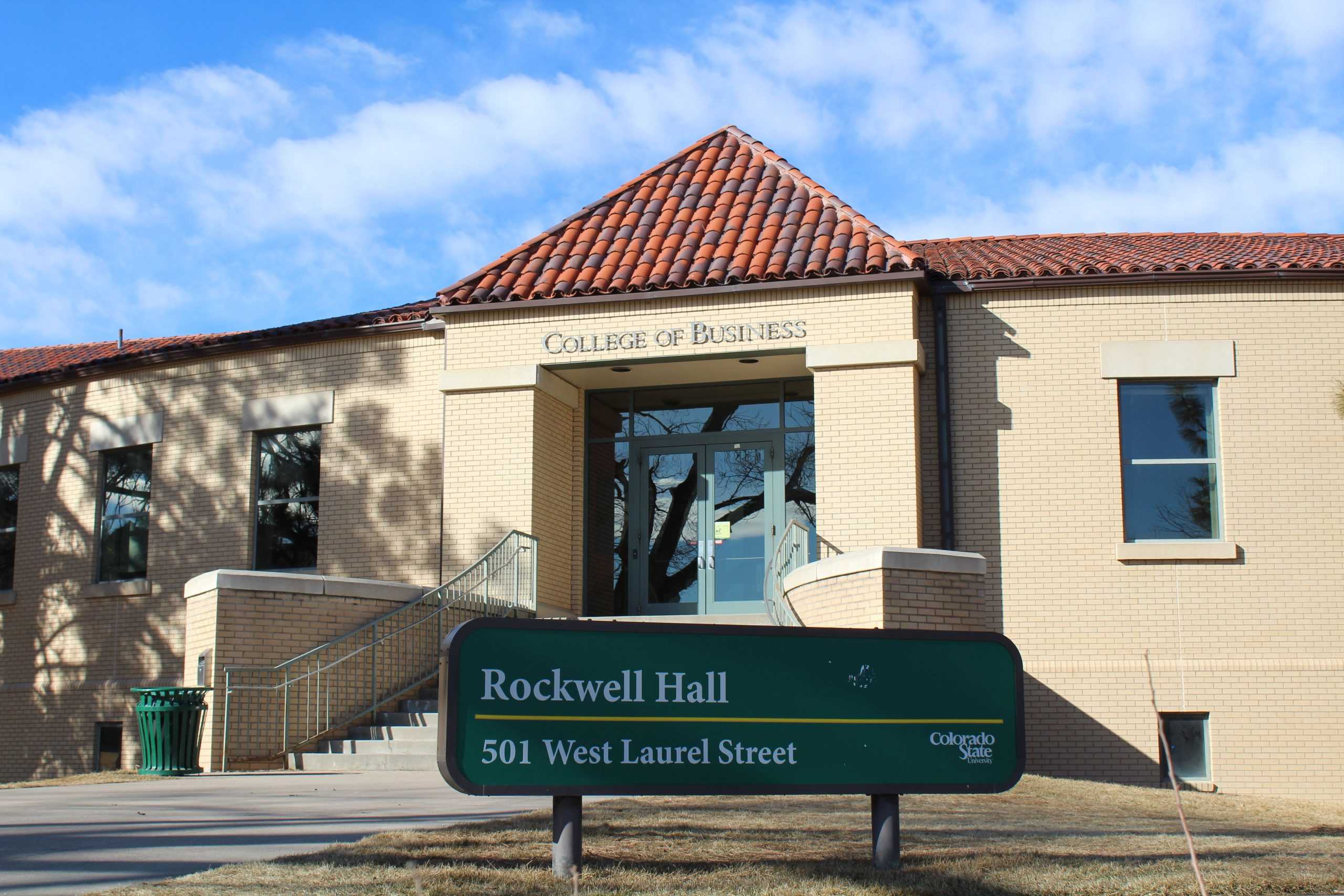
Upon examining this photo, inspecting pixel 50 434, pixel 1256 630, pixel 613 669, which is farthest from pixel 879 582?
pixel 50 434

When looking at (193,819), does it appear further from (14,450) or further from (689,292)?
(14,450)

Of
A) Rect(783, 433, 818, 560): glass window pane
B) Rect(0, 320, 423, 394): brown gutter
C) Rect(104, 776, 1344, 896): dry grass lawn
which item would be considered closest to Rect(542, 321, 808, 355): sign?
Rect(783, 433, 818, 560): glass window pane

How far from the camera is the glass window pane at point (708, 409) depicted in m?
17.9

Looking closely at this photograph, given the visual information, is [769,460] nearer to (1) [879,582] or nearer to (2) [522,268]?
(2) [522,268]

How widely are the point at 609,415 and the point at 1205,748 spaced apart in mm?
8394

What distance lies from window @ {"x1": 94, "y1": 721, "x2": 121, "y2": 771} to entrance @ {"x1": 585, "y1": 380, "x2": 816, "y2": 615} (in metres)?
6.75

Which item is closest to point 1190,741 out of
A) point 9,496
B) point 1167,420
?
point 1167,420

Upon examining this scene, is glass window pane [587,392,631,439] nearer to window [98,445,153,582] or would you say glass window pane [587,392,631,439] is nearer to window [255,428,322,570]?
window [255,428,322,570]

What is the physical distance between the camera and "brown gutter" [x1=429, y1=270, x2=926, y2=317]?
15.9 meters

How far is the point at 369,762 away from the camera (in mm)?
13344

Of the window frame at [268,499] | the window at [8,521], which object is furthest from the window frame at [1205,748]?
the window at [8,521]

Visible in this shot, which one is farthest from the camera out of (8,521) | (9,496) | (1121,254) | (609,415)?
(9,496)

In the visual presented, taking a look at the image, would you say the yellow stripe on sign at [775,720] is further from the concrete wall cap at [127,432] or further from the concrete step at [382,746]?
the concrete wall cap at [127,432]

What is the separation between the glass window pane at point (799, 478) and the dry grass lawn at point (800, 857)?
323 inches
